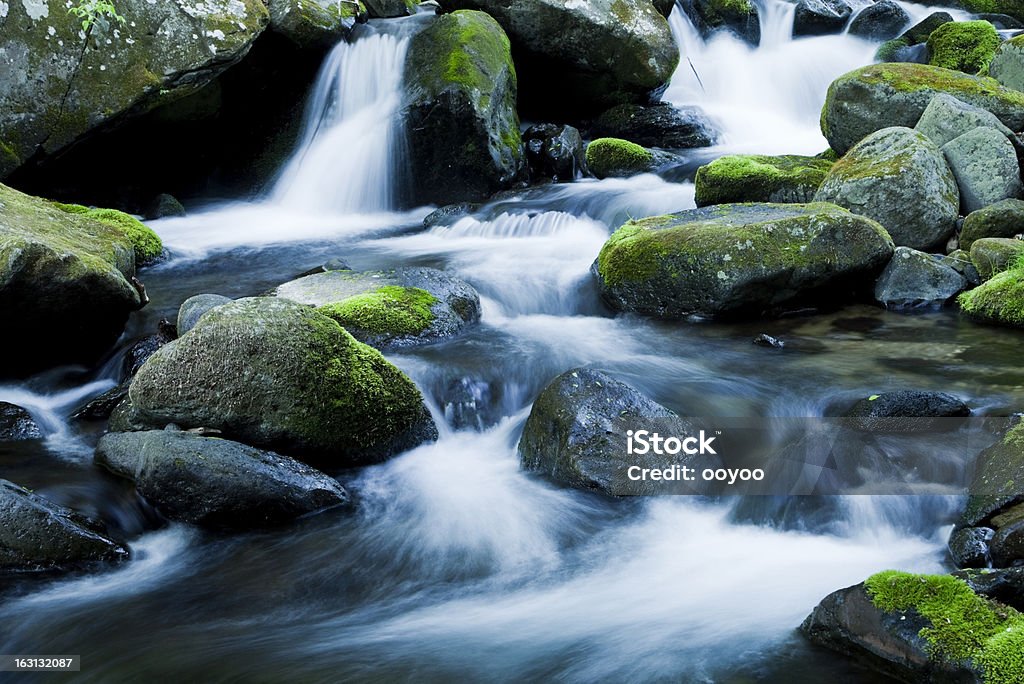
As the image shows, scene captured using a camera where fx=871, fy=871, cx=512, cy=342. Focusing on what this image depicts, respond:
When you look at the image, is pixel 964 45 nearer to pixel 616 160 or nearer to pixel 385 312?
pixel 616 160

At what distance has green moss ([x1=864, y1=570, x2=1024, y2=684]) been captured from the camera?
303 cm

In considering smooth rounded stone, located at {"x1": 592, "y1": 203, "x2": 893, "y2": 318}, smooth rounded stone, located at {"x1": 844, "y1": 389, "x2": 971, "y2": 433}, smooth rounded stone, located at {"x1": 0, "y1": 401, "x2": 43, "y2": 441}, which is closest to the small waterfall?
smooth rounded stone, located at {"x1": 592, "y1": 203, "x2": 893, "y2": 318}

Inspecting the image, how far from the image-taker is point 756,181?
404 inches

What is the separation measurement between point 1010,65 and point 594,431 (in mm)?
10433

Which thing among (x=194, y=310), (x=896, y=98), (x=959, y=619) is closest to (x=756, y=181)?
(x=896, y=98)

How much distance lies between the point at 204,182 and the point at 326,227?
9.01ft

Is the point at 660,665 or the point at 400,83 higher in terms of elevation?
the point at 400,83

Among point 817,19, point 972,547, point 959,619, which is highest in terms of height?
point 817,19

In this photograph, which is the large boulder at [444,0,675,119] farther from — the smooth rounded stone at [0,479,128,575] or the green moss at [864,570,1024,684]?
the green moss at [864,570,1024,684]

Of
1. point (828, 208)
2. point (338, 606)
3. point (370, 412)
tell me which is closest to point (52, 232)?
point (370, 412)

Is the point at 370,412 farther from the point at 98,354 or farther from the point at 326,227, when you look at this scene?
the point at 326,227

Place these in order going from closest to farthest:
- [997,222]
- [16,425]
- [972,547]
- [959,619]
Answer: [959,619] < [972,547] < [16,425] < [997,222]

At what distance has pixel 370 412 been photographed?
5410 millimetres

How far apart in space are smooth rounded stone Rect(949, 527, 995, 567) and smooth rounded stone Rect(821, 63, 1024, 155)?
25.1 ft
